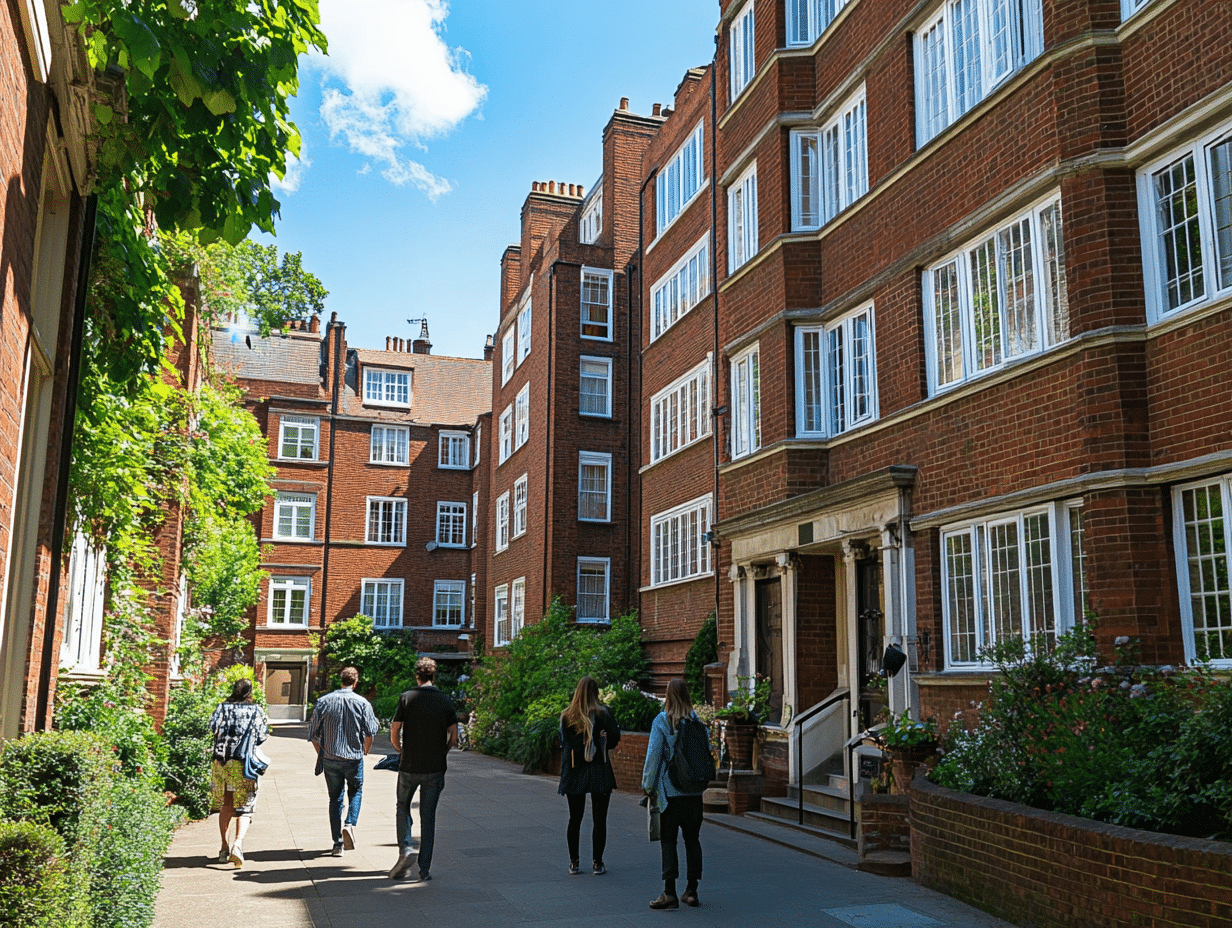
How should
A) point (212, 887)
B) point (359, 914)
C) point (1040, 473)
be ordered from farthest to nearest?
point (1040, 473), point (212, 887), point (359, 914)

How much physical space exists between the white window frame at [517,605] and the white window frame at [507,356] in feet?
23.9

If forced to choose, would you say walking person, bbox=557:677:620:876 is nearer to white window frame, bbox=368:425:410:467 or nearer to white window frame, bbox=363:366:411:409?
white window frame, bbox=368:425:410:467

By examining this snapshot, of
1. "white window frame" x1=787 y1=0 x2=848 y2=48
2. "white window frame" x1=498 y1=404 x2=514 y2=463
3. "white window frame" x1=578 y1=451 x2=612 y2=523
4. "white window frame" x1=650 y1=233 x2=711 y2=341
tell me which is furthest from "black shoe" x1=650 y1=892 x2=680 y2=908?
"white window frame" x1=498 y1=404 x2=514 y2=463

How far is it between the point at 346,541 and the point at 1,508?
1524 inches

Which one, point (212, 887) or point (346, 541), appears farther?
point (346, 541)

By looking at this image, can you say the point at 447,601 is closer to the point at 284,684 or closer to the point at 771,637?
the point at 284,684

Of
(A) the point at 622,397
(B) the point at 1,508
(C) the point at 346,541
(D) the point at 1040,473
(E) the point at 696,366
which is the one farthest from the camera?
(C) the point at 346,541

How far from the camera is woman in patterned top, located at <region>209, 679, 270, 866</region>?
10.7 m

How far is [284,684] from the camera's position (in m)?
44.5

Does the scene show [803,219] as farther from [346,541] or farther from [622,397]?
[346,541]

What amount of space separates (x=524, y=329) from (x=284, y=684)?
19.6 m

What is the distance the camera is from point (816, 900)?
29.0ft

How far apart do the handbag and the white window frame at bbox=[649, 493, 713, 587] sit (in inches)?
387

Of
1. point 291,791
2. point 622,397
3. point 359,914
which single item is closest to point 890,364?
point 359,914
